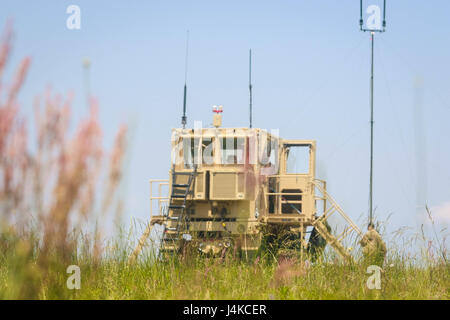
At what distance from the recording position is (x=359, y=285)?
33.9 feet

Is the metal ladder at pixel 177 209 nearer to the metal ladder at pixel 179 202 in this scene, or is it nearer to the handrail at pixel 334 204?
the metal ladder at pixel 179 202

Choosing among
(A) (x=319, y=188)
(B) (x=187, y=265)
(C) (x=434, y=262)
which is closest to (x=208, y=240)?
(B) (x=187, y=265)

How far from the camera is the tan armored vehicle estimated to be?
16.1 m

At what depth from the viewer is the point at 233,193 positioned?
1609 centimetres

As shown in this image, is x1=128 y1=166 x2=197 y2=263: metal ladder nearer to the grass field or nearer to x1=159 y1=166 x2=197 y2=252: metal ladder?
x1=159 y1=166 x2=197 y2=252: metal ladder

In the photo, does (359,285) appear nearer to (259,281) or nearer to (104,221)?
(259,281)

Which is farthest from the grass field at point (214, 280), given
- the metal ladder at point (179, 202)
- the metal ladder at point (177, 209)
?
the metal ladder at point (179, 202)

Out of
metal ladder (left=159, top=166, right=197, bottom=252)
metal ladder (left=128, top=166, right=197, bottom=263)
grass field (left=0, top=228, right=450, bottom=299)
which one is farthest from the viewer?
metal ladder (left=159, top=166, right=197, bottom=252)

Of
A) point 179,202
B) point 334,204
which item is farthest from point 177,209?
point 334,204

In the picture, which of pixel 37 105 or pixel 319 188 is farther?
pixel 319 188

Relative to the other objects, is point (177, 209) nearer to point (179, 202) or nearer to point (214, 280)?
point (179, 202)

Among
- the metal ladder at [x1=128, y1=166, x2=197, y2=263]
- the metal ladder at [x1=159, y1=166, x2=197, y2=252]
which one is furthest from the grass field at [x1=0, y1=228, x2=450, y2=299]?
the metal ladder at [x1=159, y1=166, x2=197, y2=252]

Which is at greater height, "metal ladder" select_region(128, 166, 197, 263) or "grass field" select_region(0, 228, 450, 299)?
"metal ladder" select_region(128, 166, 197, 263)
